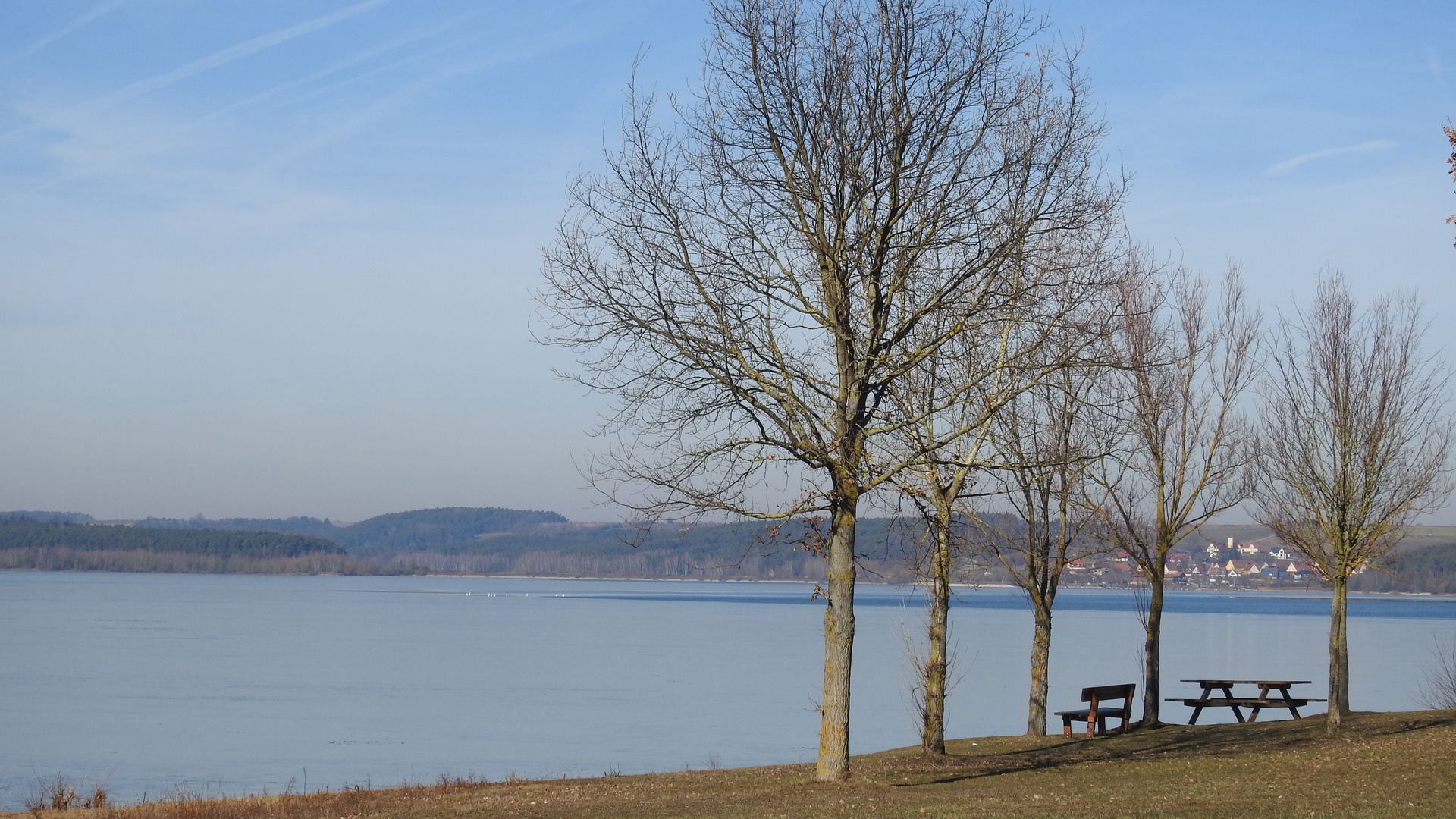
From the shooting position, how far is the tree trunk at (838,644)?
52.3ft

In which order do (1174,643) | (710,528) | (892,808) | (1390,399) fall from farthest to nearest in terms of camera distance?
1. (1174,643)
2. (1390,399)
3. (710,528)
4. (892,808)

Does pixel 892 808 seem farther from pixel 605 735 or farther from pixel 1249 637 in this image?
pixel 1249 637

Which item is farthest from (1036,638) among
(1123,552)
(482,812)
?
(482,812)

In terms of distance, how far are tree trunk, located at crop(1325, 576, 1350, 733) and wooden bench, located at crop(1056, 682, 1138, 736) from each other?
3.52m

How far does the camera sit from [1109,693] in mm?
25547

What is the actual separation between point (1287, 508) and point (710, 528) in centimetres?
1281

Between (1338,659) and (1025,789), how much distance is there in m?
10.2

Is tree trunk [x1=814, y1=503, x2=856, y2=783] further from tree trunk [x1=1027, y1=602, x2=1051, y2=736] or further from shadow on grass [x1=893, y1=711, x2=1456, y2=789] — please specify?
tree trunk [x1=1027, y1=602, x2=1051, y2=736]

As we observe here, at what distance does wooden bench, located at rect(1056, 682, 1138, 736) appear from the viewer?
80.9 ft

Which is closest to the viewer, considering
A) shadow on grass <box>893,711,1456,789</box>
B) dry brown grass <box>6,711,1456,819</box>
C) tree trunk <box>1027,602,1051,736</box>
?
dry brown grass <box>6,711,1456,819</box>

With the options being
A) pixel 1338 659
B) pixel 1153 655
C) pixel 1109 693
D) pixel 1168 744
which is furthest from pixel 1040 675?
pixel 1338 659

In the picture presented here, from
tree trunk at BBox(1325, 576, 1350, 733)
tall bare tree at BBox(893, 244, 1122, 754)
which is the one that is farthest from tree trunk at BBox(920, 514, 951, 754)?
tree trunk at BBox(1325, 576, 1350, 733)

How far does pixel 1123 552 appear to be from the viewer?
26.0 meters

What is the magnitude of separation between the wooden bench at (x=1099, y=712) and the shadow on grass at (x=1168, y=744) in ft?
1.42
